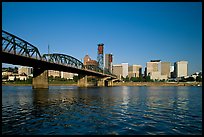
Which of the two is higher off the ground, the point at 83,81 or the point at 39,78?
the point at 39,78

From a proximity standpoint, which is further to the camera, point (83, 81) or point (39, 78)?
point (83, 81)

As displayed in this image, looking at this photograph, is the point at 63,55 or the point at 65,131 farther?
the point at 63,55

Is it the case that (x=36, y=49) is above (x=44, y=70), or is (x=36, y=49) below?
above

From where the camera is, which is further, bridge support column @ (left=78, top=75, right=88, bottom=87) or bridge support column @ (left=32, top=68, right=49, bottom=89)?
bridge support column @ (left=78, top=75, right=88, bottom=87)

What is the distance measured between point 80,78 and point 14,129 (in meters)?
150

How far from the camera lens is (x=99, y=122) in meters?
20.3

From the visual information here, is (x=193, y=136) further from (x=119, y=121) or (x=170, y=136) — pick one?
(x=119, y=121)

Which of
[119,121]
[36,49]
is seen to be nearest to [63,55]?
[36,49]

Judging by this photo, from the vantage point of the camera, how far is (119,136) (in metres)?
15.4

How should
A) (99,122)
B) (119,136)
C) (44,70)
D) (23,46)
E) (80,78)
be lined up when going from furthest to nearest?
(80,78) → (44,70) → (23,46) → (99,122) → (119,136)

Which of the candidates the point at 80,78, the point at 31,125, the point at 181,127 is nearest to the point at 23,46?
the point at 31,125

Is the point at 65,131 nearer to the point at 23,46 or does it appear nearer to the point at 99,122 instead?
the point at 99,122

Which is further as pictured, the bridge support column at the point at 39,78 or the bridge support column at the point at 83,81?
the bridge support column at the point at 83,81

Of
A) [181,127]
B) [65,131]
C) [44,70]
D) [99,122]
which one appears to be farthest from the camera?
[44,70]
